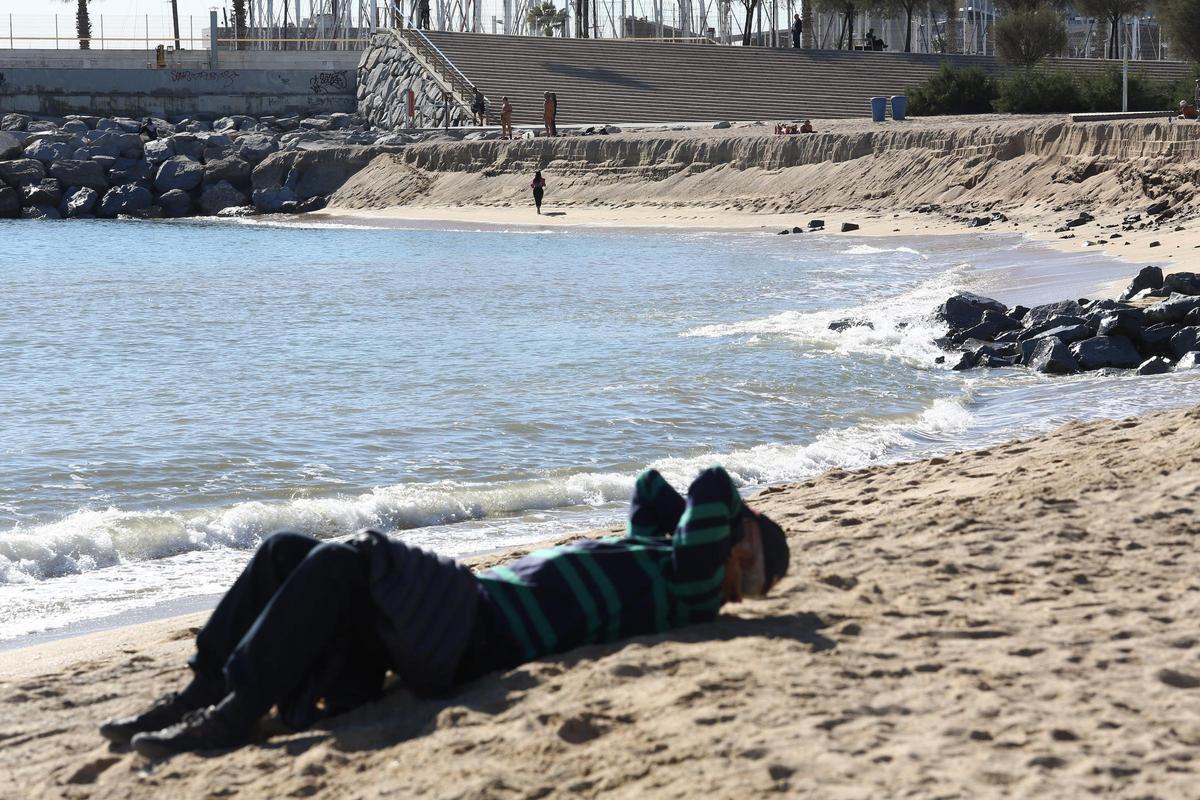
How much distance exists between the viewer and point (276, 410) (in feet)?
39.8

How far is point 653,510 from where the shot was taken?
432cm

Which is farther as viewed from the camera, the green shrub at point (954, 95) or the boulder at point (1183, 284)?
the green shrub at point (954, 95)

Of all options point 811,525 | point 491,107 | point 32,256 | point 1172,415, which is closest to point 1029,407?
point 1172,415

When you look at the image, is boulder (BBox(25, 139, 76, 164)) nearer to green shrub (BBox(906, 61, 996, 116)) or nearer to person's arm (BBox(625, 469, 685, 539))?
green shrub (BBox(906, 61, 996, 116))

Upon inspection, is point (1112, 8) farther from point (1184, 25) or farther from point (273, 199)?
point (273, 199)

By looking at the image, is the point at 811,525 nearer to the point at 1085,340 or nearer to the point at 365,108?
the point at 1085,340

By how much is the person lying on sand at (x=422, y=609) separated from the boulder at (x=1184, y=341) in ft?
30.4

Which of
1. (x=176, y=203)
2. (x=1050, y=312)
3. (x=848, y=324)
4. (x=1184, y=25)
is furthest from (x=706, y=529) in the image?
(x=176, y=203)

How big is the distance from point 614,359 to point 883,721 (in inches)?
443

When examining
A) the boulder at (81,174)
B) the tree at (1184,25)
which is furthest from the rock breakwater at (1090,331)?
the boulder at (81,174)

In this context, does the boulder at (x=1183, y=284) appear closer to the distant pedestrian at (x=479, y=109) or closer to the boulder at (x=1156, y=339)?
the boulder at (x=1156, y=339)

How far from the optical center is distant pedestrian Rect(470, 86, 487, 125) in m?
51.3

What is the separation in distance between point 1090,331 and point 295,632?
10.7 m

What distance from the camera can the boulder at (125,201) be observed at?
49719 mm
